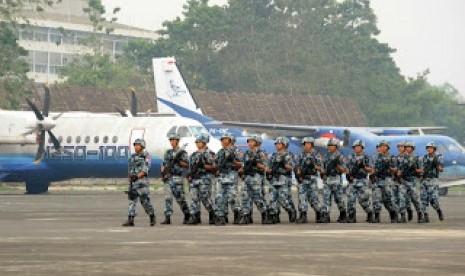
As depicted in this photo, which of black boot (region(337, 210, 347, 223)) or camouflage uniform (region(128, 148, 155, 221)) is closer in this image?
camouflage uniform (region(128, 148, 155, 221))

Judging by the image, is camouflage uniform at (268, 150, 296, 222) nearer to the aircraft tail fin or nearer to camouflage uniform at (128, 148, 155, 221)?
camouflage uniform at (128, 148, 155, 221)

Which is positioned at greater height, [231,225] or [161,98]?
[161,98]

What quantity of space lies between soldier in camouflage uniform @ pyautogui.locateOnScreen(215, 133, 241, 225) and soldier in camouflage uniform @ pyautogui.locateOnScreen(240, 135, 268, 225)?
36 centimetres

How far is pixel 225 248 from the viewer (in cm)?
2348

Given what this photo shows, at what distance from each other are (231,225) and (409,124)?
306ft

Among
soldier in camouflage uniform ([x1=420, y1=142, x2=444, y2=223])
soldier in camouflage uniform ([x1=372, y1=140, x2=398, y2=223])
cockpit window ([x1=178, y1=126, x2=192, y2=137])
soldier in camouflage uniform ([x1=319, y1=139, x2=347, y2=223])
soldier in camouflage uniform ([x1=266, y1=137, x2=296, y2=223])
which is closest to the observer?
soldier in camouflage uniform ([x1=266, y1=137, x2=296, y2=223])

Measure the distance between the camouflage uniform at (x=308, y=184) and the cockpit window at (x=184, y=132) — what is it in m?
21.1

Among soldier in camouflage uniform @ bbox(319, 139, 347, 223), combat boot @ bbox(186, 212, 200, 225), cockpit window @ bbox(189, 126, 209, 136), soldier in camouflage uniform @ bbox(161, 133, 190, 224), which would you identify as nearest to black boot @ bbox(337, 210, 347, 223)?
soldier in camouflage uniform @ bbox(319, 139, 347, 223)

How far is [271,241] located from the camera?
2542 centimetres

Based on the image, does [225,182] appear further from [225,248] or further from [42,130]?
[42,130]

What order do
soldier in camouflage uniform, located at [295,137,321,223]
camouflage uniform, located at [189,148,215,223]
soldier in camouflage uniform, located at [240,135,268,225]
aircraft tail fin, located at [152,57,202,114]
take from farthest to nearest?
aircraft tail fin, located at [152,57,202,114], soldier in camouflage uniform, located at [295,137,321,223], soldier in camouflage uniform, located at [240,135,268,225], camouflage uniform, located at [189,148,215,223]

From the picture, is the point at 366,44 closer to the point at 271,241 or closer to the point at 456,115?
the point at 456,115

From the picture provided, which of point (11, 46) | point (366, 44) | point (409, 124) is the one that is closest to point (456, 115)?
point (366, 44)

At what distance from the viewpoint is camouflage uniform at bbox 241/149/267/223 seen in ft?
106
